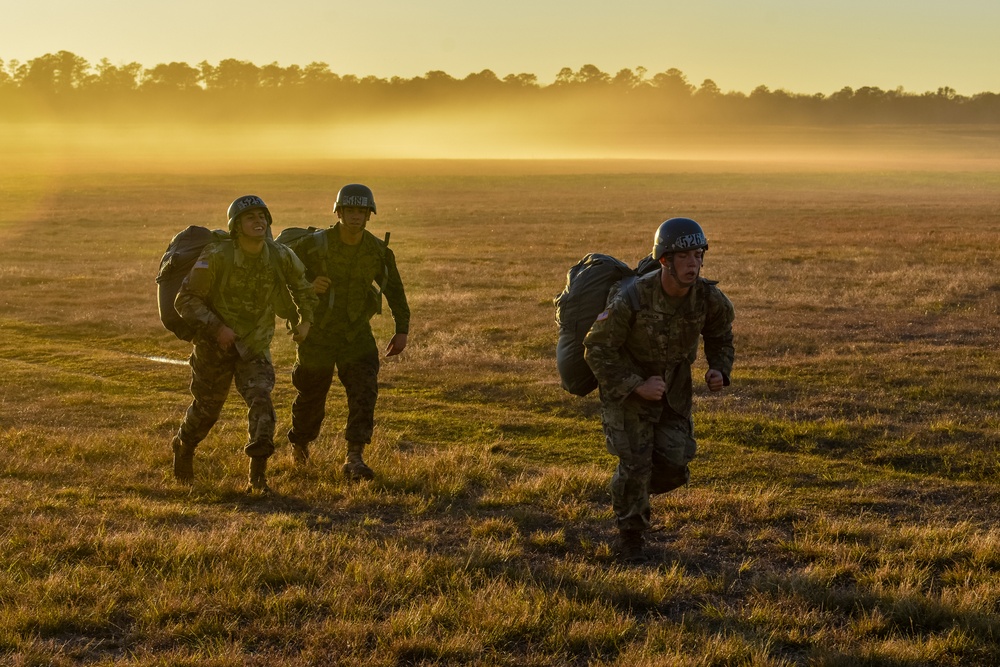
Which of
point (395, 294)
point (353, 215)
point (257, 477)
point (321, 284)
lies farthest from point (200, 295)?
point (395, 294)

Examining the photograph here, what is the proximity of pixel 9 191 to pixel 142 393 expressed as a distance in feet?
225

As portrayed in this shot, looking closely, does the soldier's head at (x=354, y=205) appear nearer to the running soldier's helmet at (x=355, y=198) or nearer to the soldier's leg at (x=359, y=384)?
the running soldier's helmet at (x=355, y=198)

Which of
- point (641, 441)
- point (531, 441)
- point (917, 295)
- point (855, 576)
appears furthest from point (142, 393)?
point (917, 295)

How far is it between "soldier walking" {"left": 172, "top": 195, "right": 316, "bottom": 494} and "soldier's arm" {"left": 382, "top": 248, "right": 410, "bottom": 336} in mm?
865

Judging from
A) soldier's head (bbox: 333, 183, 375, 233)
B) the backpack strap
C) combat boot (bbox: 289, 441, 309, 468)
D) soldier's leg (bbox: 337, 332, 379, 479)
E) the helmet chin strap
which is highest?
soldier's head (bbox: 333, 183, 375, 233)

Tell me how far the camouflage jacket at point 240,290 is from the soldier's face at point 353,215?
24.6 inches

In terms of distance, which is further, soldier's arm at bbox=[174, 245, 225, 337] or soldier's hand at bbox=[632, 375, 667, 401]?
soldier's arm at bbox=[174, 245, 225, 337]

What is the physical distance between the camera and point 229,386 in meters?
8.73

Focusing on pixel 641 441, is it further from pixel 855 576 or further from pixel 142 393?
pixel 142 393

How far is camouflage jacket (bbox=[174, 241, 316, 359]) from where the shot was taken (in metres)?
8.37

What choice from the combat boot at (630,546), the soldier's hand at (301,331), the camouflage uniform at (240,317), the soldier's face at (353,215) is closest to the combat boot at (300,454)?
the camouflage uniform at (240,317)

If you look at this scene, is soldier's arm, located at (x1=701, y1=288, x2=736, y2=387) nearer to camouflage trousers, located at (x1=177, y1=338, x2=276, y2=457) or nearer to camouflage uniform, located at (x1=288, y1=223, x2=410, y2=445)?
camouflage uniform, located at (x1=288, y1=223, x2=410, y2=445)

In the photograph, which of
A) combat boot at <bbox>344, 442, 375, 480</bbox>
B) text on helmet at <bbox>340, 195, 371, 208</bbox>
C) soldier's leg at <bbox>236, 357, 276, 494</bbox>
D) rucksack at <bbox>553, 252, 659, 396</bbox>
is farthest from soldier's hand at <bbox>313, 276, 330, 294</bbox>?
rucksack at <bbox>553, 252, 659, 396</bbox>

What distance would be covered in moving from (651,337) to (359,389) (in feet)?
11.4
